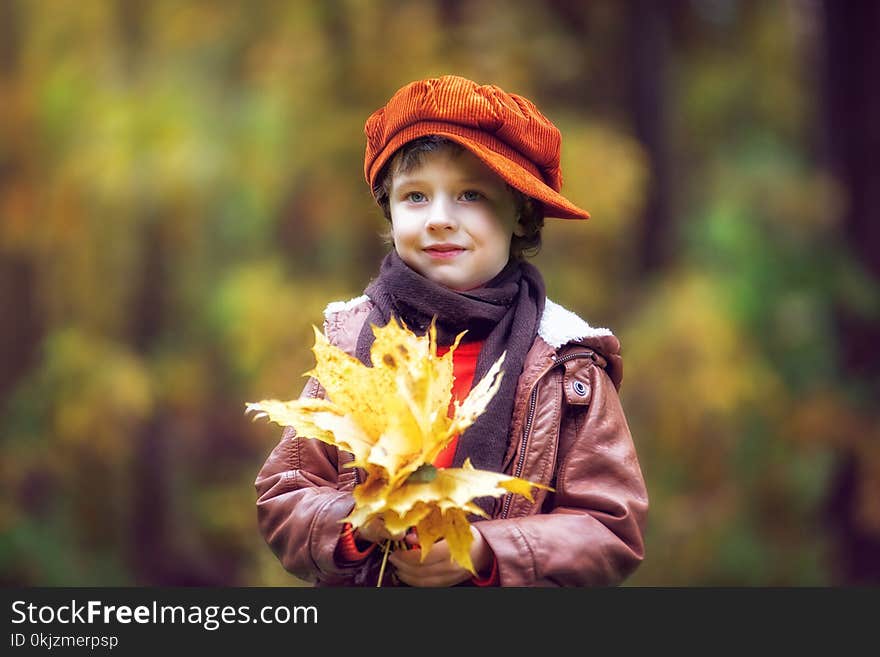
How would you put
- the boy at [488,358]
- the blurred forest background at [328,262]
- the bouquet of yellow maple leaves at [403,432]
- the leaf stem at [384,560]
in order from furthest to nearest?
the blurred forest background at [328,262], the boy at [488,358], the leaf stem at [384,560], the bouquet of yellow maple leaves at [403,432]

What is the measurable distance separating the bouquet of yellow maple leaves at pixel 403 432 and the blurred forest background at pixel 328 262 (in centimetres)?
295

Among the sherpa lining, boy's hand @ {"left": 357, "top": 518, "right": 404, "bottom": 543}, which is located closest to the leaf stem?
boy's hand @ {"left": 357, "top": 518, "right": 404, "bottom": 543}

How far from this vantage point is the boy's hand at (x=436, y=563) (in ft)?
5.65

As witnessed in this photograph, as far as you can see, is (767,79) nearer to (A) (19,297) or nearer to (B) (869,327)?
(B) (869,327)

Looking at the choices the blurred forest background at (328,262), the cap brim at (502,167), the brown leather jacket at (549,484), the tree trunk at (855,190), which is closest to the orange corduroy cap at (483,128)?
the cap brim at (502,167)

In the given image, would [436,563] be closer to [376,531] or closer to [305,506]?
[376,531]

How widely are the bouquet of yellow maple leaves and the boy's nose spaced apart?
0.29 metres

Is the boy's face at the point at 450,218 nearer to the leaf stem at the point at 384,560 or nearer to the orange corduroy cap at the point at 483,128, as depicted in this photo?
the orange corduroy cap at the point at 483,128

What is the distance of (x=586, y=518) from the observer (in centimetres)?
182

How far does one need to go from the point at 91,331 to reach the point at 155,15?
1.70 meters

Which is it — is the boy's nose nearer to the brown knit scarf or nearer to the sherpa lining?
the brown knit scarf

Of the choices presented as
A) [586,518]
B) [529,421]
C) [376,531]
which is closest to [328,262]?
[529,421]

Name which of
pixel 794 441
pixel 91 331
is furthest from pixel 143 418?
pixel 794 441

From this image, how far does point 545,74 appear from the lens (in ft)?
18.2
